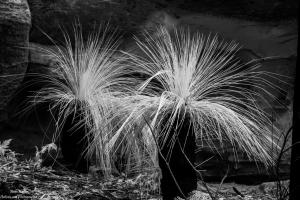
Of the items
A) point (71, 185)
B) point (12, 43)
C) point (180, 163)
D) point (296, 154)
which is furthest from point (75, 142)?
point (296, 154)

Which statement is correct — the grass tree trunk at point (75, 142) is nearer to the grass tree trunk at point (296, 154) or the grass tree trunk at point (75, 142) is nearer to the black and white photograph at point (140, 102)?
the black and white photograph at point (140, 102)

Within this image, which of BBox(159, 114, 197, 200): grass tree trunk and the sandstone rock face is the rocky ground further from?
the sandstone rock face

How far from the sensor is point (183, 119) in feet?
7.09

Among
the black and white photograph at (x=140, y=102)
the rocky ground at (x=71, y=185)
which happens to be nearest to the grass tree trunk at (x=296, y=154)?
the black and white photograph at (x=140, y=102)

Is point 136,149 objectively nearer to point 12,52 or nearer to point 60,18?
point 12,52

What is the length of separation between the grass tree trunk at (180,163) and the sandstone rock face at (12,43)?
1393mm

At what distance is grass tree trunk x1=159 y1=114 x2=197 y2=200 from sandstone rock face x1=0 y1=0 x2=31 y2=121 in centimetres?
139

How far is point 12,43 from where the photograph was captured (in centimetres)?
310

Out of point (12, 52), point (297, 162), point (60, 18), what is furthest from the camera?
point (60, 18)

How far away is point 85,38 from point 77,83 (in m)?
0.78

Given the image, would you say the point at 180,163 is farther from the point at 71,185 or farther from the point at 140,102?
the point at 71,185

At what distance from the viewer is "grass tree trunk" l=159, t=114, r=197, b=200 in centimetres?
219

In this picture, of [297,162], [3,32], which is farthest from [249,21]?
[297,162]

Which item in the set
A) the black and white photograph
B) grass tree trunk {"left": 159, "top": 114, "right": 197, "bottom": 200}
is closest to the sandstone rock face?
the black and white photograph
